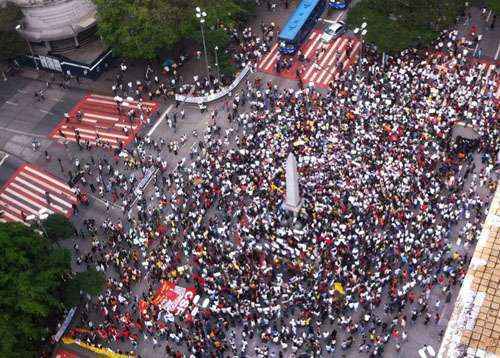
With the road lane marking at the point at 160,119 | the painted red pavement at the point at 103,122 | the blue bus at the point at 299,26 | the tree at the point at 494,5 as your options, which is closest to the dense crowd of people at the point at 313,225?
the road lane marking at the point at 160,119

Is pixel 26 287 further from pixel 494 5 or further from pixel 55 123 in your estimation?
pixel 494 5

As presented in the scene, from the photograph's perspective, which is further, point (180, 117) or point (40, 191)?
point (180, 117)

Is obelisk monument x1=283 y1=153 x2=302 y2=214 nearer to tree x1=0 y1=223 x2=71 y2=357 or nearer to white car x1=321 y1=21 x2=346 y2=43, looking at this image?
tree x1=0 y1=223 x2=71 y2=357

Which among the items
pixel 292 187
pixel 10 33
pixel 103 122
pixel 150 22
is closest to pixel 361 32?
pixel 150 22

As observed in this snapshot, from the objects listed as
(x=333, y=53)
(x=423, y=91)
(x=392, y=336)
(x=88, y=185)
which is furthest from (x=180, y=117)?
(x=392, y=336)

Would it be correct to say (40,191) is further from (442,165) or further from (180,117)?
(442,165)

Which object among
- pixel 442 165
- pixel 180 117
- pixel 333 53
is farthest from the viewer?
pixel 333 53

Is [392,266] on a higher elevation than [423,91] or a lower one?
lower
